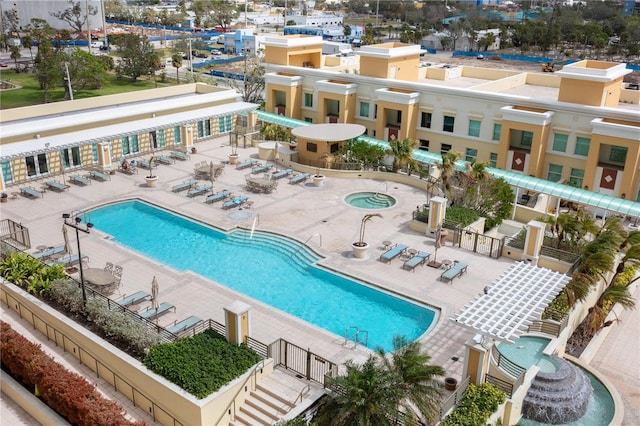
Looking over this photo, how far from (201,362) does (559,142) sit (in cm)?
3079

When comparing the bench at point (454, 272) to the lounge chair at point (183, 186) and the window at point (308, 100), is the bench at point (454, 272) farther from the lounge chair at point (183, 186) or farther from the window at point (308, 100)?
the window at point (308, 100)

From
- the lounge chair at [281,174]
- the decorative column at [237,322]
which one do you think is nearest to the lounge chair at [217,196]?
the lounge chair at [281,174]

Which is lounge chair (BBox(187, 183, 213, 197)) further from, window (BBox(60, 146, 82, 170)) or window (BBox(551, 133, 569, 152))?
window (BBox(551, 133, 569, 152))

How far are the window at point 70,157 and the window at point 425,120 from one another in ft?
82.6

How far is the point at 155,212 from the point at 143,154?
10.1 m

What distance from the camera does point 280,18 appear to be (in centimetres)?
17700

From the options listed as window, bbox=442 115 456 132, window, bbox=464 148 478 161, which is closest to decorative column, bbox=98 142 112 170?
window, bbox=442 115 456 132

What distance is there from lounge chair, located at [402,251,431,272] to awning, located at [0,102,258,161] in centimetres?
2218

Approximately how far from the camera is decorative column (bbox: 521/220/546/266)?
25922 millimetres

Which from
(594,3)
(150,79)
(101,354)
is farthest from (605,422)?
(594,3)

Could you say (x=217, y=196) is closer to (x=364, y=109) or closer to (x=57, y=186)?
(x=57, y=186)

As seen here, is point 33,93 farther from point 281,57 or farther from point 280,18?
point 280,18

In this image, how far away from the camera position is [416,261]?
26.0m

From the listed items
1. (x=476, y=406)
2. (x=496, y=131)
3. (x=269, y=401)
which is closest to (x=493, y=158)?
(x=496, y=131)
